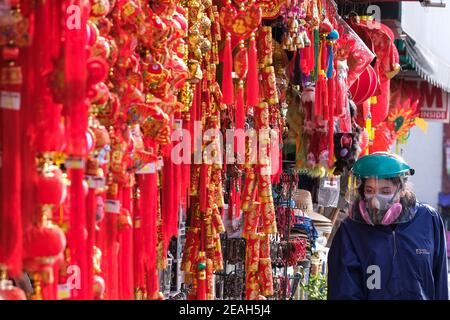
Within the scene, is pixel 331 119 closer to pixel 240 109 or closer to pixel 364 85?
pixel 364 85

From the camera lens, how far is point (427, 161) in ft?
66.5

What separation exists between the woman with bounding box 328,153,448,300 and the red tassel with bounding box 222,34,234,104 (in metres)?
0.82

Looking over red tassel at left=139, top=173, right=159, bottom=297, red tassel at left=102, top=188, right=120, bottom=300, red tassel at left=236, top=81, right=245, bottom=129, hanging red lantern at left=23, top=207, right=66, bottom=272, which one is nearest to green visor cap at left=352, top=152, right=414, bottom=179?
red tassel at left=236, top=81, right=245, bottom=129

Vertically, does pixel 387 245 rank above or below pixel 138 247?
below

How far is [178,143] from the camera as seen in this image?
12.9ft

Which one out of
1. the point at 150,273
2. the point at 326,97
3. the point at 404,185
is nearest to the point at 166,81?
the point at 150,273

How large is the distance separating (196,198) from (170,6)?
1.50 meters

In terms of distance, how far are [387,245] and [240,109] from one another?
90 centimetres

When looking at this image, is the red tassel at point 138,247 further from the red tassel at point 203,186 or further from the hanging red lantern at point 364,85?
the hanging red lantern at point 364,85

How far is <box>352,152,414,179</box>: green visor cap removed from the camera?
15.2 feet

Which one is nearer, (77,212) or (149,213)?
(77,212)

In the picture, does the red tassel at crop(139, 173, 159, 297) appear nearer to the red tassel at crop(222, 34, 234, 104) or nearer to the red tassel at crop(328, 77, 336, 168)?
the red tassel at crop(222, 34, 234, 104)

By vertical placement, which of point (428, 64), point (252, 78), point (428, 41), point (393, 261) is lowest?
point (393, 261)

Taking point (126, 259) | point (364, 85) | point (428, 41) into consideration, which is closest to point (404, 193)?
point (126, 259)
